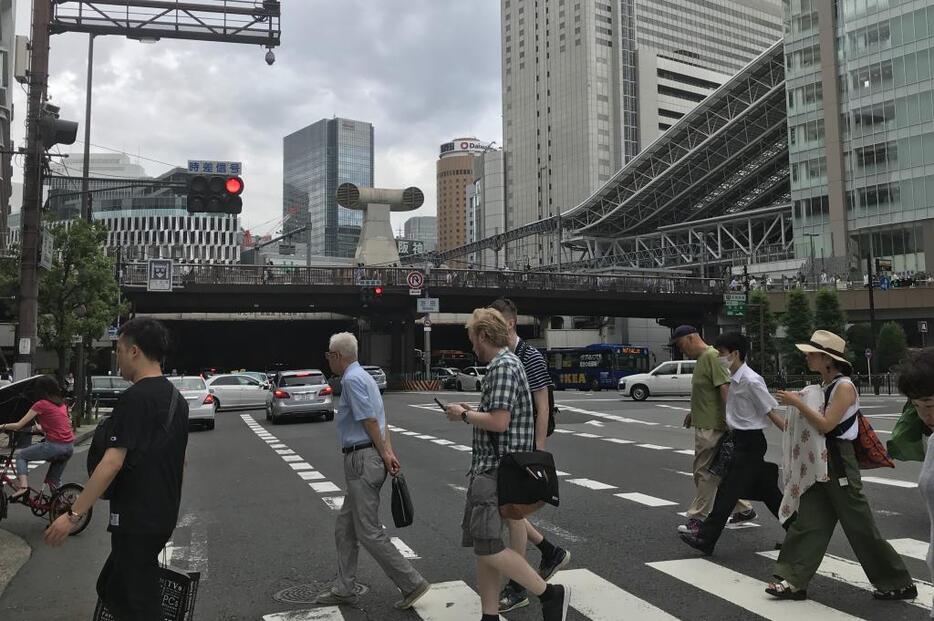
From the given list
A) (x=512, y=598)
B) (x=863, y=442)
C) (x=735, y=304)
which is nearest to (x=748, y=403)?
(x=863, y=442)

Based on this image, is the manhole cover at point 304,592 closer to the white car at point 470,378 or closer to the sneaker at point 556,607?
the sneaker at point 556,607

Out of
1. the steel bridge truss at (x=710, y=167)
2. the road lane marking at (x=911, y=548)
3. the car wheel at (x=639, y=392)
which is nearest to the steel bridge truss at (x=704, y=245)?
the steel bridge truss at (x=710, y=167)

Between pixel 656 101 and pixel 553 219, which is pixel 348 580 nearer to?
pixel 553 219

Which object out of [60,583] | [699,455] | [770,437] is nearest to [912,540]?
[699,455]

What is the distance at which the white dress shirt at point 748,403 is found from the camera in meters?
6.52

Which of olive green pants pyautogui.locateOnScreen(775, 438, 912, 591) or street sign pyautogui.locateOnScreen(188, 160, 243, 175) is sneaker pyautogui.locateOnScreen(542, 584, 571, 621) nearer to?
olive green pants pyautogui.locateOnScreen(775, 438, 912, 591)

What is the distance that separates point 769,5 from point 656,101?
154 ft

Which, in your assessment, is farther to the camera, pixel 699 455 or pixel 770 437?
pixel 770 437

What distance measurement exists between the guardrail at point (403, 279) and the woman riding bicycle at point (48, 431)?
110ft

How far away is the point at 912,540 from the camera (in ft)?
23.4

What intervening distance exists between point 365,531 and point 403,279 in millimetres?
43658

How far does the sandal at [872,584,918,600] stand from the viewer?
5203mm

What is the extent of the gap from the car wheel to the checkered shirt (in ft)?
94.3

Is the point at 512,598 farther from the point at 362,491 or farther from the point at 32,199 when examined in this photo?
the point at 32,199
